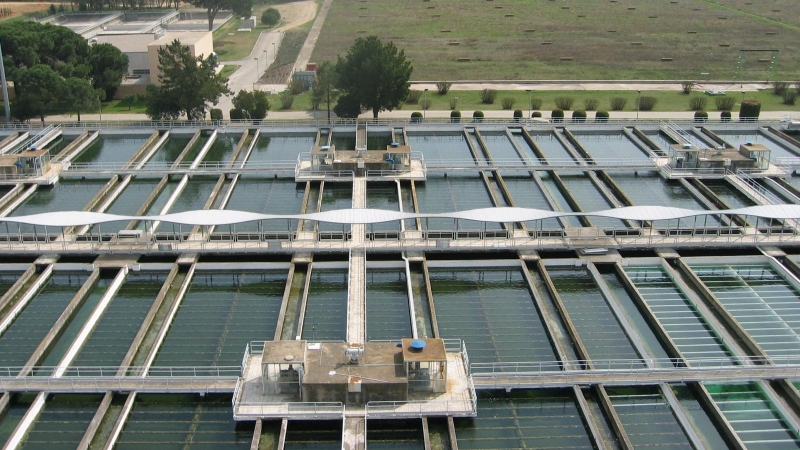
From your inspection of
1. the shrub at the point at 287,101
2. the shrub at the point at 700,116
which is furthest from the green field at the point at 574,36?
the shrub at the point at 700,116

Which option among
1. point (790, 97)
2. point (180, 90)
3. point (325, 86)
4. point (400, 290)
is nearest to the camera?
point (400, 290)

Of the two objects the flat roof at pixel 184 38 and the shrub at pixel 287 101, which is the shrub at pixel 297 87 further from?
the flat roof at pixel 184 38

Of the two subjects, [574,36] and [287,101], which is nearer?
[287,101]

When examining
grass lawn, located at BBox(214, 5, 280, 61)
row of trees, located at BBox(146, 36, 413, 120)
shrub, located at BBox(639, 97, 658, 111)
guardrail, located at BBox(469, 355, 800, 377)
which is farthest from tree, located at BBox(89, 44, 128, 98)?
guardrail, located at BBox(469, 355, 800, 377)

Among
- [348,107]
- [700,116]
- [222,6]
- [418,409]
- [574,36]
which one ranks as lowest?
[418,409]

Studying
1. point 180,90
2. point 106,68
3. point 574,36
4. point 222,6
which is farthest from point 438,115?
point 222,6

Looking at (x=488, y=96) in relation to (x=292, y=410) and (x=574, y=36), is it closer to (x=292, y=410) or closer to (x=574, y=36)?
(x=574, y=36)
